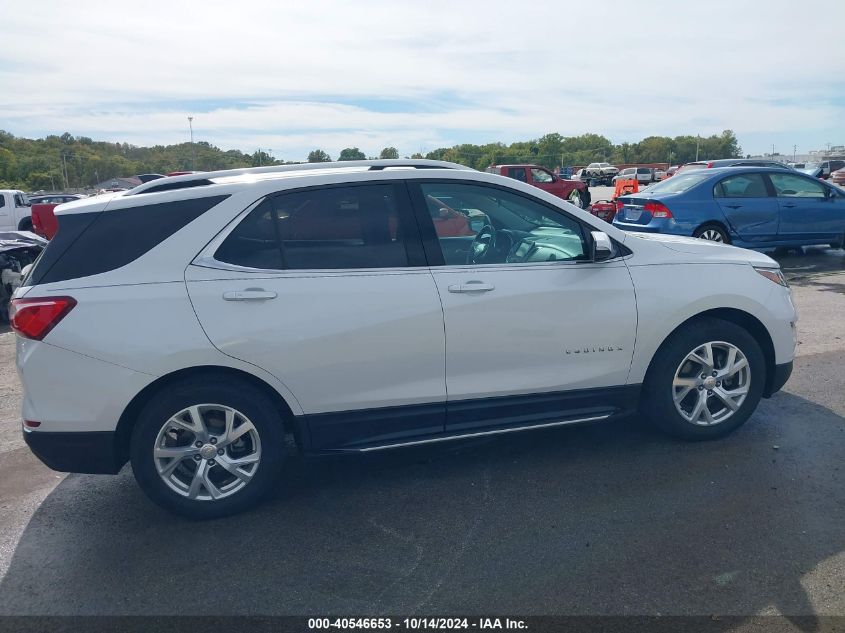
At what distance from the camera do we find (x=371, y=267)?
13.0ft

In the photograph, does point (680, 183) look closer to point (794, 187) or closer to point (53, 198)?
point (794, 187)


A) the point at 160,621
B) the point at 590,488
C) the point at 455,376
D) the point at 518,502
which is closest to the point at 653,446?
the point at 590,488

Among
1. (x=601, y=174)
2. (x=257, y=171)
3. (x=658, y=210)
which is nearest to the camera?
(x=257, y=171)

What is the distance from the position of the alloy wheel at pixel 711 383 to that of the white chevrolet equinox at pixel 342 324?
0.05 ft

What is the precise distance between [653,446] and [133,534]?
314 cm

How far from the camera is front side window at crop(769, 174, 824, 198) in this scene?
11648 millimetres

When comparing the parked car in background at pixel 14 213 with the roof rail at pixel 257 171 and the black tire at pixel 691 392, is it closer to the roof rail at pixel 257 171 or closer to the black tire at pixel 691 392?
the roof rail at pixel 257 171

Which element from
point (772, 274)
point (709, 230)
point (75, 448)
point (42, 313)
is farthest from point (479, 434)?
point (709, 230)

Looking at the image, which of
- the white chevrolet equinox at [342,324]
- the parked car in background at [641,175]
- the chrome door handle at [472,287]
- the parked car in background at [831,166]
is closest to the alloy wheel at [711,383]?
the white chevrolet equinox at [342,324]

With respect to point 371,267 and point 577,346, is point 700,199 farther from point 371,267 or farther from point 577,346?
point 371,267

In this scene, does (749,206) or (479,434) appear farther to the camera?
(749,206)

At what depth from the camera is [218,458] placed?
12.5ft

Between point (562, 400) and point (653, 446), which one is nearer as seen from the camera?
point (562, 400)

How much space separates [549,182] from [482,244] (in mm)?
23265
